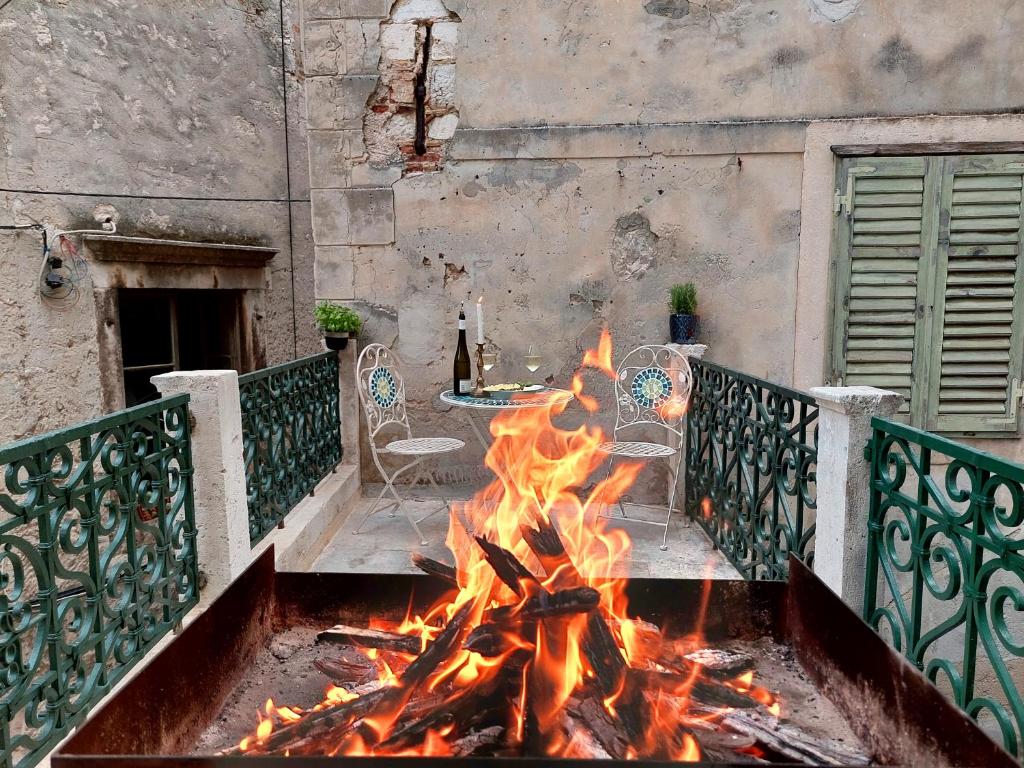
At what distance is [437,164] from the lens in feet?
17.8

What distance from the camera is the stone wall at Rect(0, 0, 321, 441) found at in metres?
5.34

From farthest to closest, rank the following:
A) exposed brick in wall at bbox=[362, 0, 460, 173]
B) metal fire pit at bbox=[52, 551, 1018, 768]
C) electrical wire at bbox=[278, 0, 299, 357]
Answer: electrical wire at bbox=[278, 0, 299, 357] < exposed brick in wall at bbox=[362, 0, 460, 173] < metal fire pit at bbox=[52, 551, 1018, 768]

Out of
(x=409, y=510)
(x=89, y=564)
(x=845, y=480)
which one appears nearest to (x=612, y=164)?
(x=409, y=510)

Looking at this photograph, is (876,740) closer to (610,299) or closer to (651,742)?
(651,742)

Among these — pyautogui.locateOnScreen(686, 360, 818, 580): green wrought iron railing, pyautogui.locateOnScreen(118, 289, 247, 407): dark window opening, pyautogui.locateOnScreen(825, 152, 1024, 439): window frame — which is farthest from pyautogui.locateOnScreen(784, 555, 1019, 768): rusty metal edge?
pyautogui.locateOnScreen(118, 289, 247, 407): dark window opening

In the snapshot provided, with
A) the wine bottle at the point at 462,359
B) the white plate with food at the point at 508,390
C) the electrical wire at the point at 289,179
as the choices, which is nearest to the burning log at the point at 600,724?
the white plate with food at the point at 508,390

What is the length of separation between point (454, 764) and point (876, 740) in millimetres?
1128

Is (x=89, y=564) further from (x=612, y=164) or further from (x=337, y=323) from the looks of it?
(x=612, y=164)

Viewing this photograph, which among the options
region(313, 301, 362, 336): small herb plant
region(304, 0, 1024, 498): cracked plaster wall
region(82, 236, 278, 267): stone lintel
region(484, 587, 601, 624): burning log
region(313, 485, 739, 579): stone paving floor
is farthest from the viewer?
region(82, 236, 278, 267): stone lintel

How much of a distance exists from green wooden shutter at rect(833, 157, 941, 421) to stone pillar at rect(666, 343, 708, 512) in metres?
1.13

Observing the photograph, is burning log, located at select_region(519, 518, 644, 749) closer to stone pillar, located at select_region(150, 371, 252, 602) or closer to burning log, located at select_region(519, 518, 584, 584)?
burning log, located at select_region(519, 518, 584, 584)

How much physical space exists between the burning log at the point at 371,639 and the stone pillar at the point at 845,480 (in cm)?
165

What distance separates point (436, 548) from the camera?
14.7ft

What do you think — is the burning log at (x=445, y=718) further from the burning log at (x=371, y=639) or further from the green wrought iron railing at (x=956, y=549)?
the green wrought iron railing at (x=956, y=549)
